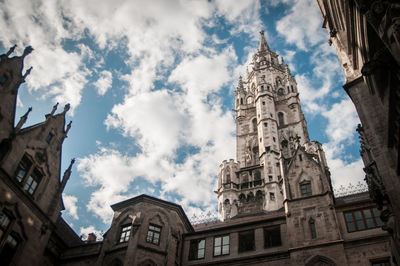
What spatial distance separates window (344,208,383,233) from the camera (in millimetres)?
22641

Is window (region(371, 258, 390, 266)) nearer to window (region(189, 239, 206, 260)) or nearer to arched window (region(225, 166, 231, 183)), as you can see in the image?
window (region(189, 239, 206, 260))

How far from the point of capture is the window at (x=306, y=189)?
2694cm

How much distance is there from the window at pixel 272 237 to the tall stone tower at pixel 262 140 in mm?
16068

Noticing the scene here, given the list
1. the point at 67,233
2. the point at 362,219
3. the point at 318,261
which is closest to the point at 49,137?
the point at 67,233

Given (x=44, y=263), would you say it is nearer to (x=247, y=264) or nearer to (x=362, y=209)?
(x=247, y=264)

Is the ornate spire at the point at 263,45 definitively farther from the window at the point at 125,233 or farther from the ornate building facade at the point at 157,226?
the window at the point at 125,233

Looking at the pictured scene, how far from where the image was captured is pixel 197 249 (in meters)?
27.5

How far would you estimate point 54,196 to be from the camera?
2722 cm

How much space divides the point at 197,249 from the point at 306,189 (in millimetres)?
9335

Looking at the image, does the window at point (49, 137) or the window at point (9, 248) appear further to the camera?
the window at point (49, 137)

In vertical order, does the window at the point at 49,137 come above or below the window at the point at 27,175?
above

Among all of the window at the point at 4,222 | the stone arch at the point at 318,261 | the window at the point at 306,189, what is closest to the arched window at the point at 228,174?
the window at the point at 306,189

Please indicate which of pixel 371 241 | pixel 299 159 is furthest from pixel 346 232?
pixel 299 159

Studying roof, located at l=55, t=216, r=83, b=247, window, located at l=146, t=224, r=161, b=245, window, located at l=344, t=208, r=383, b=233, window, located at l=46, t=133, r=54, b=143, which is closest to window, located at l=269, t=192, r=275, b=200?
window, located at l=146, t=224, r=161, b=245
